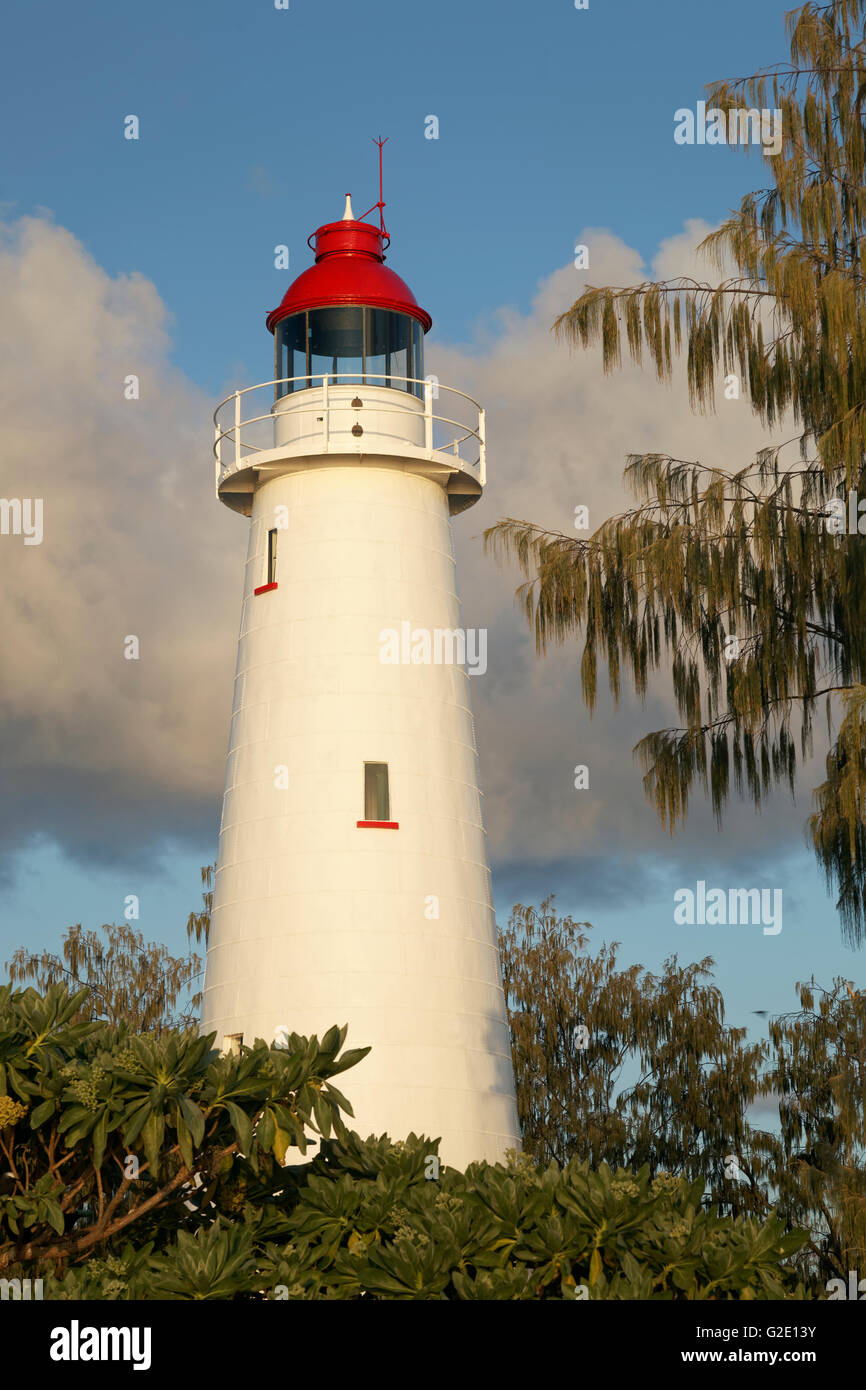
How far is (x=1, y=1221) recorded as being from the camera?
13.2m

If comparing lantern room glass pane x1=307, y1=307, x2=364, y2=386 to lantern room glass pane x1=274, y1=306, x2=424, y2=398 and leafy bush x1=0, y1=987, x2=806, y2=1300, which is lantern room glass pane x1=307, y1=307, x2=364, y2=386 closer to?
lantern room glass pane x1=274, y1=306, x2=424, y2=398

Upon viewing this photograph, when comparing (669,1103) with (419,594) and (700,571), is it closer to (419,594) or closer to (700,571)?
(419,594)

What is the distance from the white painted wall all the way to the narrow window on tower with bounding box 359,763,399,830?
0.09 meters

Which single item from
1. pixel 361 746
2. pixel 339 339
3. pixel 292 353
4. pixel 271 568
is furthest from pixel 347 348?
pixel 361 746

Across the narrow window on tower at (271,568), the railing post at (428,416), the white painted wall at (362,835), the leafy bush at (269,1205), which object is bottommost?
the leafy bush at (269,1205)

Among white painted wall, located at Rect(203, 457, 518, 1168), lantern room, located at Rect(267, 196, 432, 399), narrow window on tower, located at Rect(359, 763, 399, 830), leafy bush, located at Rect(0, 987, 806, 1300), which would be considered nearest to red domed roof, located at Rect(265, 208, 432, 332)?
lantern room, located at Rect(267, 196, 432, 399)

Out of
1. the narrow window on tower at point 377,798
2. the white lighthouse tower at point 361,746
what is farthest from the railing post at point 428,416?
the narrow window on tower at point 377,798

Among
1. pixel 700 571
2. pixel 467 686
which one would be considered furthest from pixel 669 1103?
pixel 700 571

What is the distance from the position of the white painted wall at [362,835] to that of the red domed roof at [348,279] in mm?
2174

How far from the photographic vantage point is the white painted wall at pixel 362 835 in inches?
822

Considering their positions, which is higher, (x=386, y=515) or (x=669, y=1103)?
(x=386, y=515)

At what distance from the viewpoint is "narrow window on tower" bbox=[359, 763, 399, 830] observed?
70.3ft

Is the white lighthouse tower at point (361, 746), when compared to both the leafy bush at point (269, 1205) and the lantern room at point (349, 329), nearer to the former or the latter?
the lantern room at point (349, 329)
